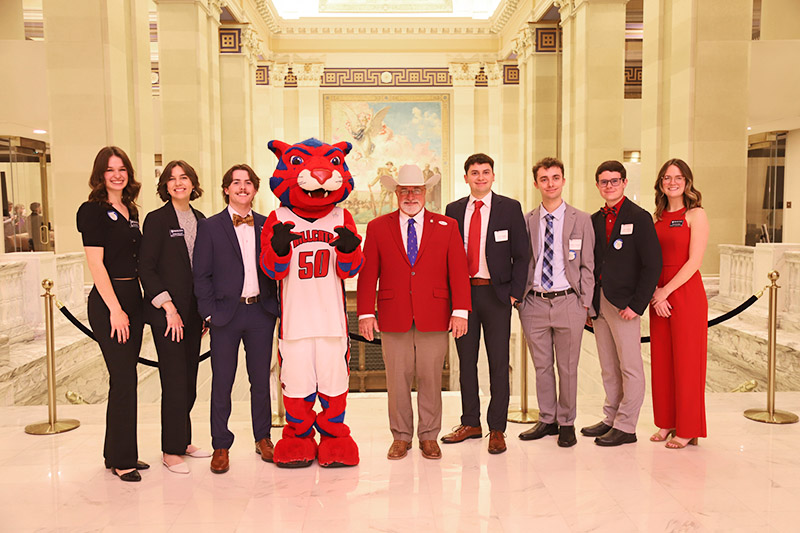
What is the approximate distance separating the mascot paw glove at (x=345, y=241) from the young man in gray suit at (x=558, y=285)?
1236mm

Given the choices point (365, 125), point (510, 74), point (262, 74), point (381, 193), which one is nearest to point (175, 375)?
point (381, 193)

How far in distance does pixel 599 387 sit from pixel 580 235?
3.70 meters

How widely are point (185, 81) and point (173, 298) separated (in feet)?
29.9

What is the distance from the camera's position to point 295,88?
61.8ft

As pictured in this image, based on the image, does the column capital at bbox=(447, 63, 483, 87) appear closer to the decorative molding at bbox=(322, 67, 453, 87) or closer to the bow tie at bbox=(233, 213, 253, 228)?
the decorative molding at bbox=(322, 67, 453, 87)

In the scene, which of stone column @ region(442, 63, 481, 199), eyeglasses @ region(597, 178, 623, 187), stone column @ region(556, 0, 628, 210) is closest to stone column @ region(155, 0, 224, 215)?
stone column @ region(556, 0, 628, 210)

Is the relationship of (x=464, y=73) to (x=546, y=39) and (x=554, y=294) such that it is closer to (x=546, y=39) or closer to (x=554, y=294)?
(x=546, y=39)

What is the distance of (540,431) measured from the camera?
14.2 feet

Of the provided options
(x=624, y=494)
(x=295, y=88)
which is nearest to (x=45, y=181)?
(x=295, y=88)

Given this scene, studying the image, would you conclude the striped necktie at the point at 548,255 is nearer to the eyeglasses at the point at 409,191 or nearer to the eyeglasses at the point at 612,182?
the eyeglasses at the point at 612,182

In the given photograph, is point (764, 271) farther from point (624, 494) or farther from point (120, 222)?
point (120, 222)

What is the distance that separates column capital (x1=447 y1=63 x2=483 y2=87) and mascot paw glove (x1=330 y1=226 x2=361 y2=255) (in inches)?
639

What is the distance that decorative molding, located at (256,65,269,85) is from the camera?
18.5 m

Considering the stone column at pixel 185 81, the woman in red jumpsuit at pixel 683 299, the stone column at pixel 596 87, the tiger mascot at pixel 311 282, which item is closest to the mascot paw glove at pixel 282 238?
the tiger mascot at pixel 311 282
